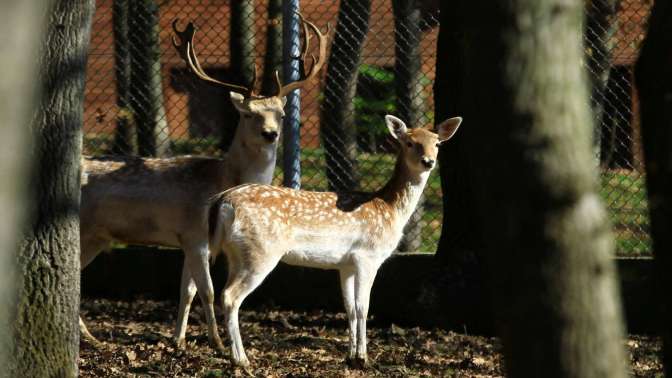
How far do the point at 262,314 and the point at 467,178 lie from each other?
6.46 ft

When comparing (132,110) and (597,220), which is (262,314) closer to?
(132,110)

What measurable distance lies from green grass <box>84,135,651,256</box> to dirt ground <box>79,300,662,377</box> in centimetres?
158

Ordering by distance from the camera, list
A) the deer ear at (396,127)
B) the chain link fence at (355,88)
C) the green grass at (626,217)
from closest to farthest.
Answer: the deer ear at (396,127), the chain link fence at (355,88), the green grass at (626,217)

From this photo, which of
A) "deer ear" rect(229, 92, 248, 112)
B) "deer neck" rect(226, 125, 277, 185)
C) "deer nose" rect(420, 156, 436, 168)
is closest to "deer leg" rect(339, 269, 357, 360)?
"deer nose" rect(420, 156, 436, 168)

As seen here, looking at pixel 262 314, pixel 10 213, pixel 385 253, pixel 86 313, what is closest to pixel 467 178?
pixel 385 253

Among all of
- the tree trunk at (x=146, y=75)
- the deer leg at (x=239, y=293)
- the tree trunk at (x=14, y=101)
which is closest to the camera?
the tree trunk at (x=14, y=101)

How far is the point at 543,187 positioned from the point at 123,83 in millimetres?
7777

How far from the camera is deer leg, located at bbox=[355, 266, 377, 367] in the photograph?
7184 millimetres

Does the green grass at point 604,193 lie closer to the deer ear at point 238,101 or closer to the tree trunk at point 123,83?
the tree trunk at point 123,83

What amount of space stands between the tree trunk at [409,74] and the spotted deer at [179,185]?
0.94m

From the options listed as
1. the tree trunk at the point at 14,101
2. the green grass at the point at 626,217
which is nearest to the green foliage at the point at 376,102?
the green grass at the point at 626,217

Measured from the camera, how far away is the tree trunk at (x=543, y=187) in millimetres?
3137

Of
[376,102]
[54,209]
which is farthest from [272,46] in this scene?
[54,209]

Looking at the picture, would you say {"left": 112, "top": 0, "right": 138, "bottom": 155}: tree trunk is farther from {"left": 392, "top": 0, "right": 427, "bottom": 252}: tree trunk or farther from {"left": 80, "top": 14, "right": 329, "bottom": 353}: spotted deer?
{"left": 392, "top": 0, "right": 427, "bottom": 252}: tree trunk
